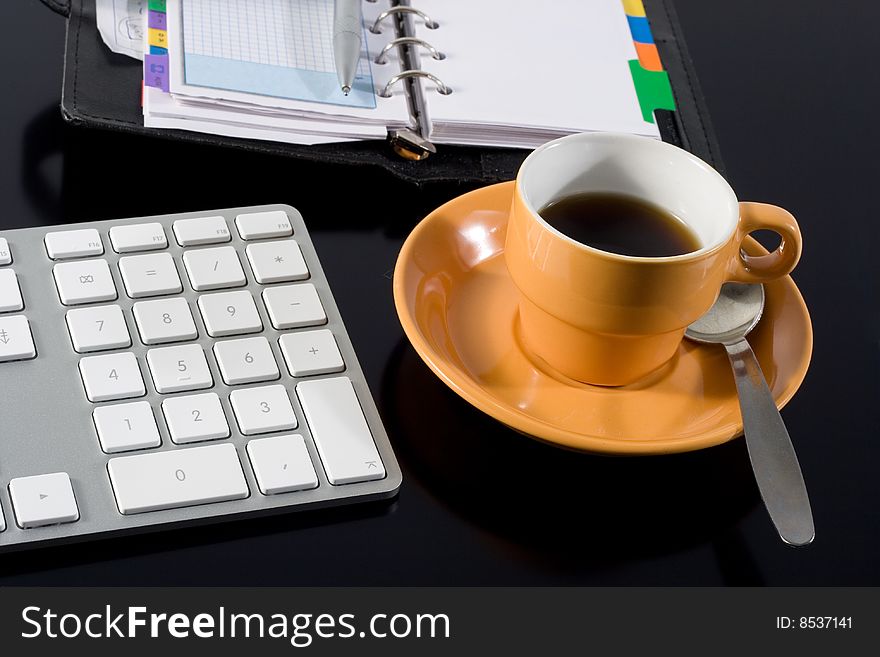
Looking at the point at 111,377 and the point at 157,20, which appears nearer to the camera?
the point at 111,377

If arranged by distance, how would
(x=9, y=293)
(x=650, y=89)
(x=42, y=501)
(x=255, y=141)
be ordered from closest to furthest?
(x=42, y=501)
(x=9, y=293)
(x=255, y=141)
(x=650, y=89)

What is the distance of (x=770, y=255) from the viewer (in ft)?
2.08

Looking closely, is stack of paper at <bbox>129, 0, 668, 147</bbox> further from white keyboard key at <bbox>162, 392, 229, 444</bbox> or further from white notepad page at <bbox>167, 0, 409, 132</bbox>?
white keyboard key at <bbox>162, 392, 229, 444</bbox>

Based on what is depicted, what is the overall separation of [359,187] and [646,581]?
38cm

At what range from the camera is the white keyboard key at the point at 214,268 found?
0.66 meters

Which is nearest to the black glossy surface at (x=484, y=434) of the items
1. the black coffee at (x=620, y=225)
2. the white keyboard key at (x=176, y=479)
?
the white keyboard key at (x=176, y=479)

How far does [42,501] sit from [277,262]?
0.74ft

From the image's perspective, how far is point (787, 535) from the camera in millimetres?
→ 531

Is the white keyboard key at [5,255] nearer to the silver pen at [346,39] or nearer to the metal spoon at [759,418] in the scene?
the silver pen at [346,39]

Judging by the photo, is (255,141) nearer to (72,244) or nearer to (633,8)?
(72,244)

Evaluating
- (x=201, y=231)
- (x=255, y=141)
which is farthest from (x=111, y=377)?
(x=255, y=141)

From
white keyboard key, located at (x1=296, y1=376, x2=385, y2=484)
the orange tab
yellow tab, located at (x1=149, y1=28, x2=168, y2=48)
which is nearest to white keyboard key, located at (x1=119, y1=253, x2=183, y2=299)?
white keyboard key, located at (x1=296, y1=376, x2=385, y2=484)

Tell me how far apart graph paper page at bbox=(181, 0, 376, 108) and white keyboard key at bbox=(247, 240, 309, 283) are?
158 mm
